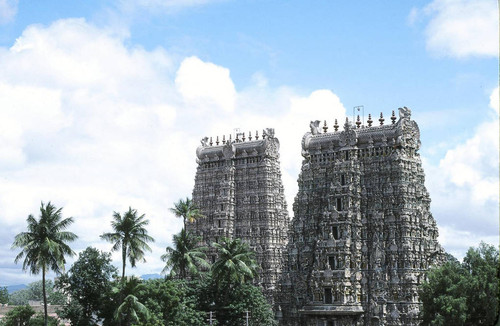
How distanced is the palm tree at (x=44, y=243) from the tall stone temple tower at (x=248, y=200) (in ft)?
116

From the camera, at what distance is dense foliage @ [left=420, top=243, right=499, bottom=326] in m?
69.8

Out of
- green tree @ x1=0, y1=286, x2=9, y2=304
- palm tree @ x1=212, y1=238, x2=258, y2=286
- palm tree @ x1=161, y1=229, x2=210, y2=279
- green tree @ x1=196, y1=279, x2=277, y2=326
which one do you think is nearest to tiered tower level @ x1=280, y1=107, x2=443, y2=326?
green tree @ x1=196, y1=279, x2=277, y2=326

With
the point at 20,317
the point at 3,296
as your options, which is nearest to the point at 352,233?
the point at 20,317

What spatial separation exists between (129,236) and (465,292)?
39.1 meters

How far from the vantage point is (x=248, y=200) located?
110 meters

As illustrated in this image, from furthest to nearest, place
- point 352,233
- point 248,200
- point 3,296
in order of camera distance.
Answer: point 3,296, point 248,200, point 352,233

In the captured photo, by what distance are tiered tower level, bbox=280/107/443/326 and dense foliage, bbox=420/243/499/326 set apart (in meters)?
12.0

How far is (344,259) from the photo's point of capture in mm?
90812

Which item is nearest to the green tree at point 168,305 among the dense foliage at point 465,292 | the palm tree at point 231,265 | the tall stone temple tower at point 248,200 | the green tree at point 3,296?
the palm tree at point 231,265

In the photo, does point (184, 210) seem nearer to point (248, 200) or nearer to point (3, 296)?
point (248, 200)

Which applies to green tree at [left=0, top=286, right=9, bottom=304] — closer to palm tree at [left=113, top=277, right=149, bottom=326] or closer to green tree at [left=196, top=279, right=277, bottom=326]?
green tree at [left=196, top=279, right=277, bottom=326]

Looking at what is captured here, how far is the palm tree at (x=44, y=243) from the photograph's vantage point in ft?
247

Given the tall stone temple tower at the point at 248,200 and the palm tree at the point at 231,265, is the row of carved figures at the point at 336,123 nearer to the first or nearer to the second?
the tall stone temple tower at the point at 248,200

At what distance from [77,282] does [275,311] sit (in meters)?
31.5
